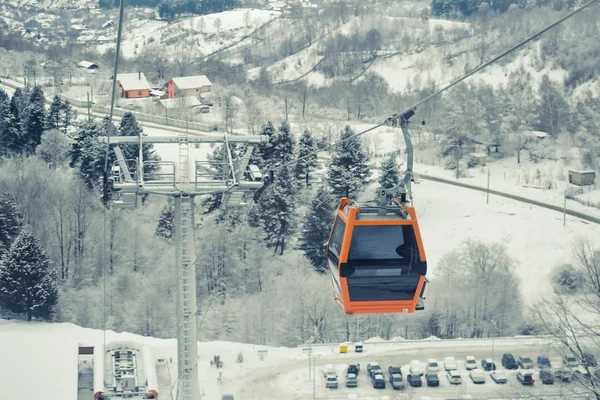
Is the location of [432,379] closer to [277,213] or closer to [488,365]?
[488,365]

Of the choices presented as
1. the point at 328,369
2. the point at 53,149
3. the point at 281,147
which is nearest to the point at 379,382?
the point at 328,369

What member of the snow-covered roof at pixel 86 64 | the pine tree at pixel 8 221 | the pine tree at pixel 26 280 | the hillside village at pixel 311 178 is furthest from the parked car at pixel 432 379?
the snow-covered roof at pixel 86 64

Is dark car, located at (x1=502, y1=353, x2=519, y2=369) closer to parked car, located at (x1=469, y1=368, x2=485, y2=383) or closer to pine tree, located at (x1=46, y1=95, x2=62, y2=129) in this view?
parked car, located at (x1=469, y1=368, x2=485, y2=383)

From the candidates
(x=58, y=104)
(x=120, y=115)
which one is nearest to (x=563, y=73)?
(x=120, y=115)

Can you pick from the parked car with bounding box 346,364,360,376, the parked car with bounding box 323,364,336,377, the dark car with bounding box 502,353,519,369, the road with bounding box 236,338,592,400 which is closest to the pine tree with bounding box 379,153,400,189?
the road with bounding box 236,338,592,400

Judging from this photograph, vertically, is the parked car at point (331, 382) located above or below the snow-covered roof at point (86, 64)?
below

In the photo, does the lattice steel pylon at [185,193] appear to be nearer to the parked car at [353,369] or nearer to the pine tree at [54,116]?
the parked car at [353,369]
